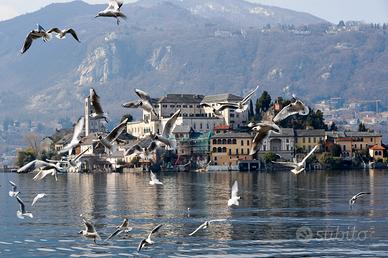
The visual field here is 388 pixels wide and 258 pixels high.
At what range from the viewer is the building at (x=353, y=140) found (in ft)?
540

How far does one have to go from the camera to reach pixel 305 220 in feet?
168

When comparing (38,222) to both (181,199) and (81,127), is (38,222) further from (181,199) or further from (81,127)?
(81,127)

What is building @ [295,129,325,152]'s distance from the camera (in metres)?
163

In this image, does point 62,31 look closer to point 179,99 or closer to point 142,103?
point 142,103

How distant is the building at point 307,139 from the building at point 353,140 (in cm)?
156

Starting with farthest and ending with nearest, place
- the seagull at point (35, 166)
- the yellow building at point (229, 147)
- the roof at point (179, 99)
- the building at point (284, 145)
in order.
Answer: the roof at point (179, 99) → the building at point (284, 145) → the yellow building at point (229, 147) → the seagull at point (35, 166)

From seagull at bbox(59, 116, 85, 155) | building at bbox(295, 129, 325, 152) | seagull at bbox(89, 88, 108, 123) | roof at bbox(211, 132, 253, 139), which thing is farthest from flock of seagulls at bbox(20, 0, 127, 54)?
building at bbox(295, 129, 325, 152)

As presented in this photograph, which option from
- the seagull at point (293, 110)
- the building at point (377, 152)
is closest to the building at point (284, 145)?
the building at point (377, 152)

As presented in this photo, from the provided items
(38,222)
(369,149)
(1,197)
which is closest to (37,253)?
(38,222)

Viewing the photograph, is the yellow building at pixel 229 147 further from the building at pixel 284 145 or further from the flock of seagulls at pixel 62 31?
the flock of seagulls at pixel 62 31

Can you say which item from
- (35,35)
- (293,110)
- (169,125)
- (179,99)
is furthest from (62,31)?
(179,99)

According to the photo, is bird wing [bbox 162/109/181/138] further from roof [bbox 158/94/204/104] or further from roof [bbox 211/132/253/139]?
roof [bbox 158/94/204/104]

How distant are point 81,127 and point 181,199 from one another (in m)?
46.9

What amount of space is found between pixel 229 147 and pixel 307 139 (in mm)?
11999
